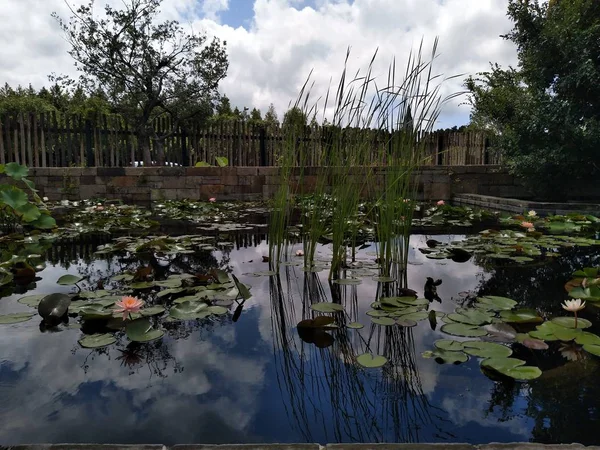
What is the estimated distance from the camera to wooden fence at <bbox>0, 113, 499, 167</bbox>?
312 inches

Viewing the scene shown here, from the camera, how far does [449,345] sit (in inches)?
55.0

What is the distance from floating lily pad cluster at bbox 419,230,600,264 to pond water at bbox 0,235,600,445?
40.6 inches

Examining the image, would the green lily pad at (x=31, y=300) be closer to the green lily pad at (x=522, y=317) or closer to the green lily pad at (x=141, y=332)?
the green lily pad at (x=141, y=332)

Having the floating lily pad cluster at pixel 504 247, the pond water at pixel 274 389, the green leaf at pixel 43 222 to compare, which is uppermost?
the green leaf at pixel 43 222

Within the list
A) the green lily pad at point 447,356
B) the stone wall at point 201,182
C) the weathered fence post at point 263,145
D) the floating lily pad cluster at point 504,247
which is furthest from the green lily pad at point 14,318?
the weathered fence post at point 263,145

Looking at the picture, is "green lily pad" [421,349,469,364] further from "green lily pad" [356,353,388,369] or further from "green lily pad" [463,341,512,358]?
"green lily pad" [356,353,388,369]

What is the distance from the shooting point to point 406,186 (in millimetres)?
2273

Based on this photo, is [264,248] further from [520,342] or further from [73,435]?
[73,435]

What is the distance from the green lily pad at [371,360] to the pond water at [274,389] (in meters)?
0.02

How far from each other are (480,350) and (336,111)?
57.8 inches

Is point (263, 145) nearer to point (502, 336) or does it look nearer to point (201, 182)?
point (201, 182)

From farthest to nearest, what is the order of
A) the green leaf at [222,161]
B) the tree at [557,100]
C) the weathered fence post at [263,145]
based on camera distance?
the weathered fence post at [263,145], the green leaf at [222,161], the tree at [557,100]

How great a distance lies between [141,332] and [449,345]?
3.54 ft

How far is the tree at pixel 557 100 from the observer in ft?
18.3
